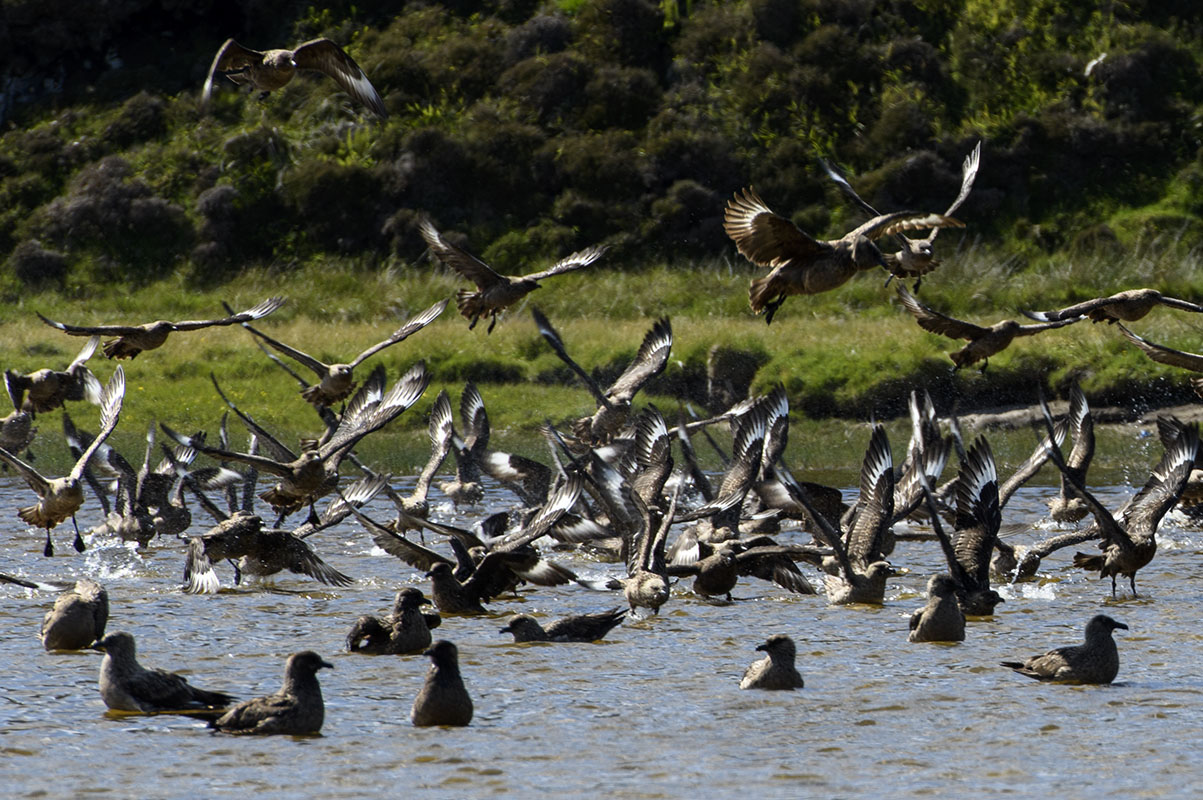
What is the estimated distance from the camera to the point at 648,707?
10.3m

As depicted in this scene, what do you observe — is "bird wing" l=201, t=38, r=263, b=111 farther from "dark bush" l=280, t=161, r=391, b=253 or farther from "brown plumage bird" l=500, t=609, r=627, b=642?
"dark bush" l=280, t=161, r=391, b=253

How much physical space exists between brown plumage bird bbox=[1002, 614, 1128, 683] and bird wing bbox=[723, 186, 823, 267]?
3.24 m

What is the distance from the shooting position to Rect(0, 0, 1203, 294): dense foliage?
4606 cm

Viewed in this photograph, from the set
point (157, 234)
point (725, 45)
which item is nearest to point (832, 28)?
point (725, 45)

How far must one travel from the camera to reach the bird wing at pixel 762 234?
39.2 ft

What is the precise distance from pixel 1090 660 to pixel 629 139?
3816 centimetres

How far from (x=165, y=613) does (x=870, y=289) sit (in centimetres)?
A: 2667

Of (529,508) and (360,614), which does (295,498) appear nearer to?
(360,614)

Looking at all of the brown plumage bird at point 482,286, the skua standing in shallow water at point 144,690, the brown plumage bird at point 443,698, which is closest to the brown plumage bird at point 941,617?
the brown plumage bird at point 443,698

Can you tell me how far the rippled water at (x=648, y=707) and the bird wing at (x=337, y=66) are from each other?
430 centimetres

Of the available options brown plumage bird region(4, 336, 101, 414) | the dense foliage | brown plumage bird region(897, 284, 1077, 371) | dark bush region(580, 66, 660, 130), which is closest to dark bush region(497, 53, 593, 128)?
the dense foliage

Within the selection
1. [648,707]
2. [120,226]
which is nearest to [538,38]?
[120,226]

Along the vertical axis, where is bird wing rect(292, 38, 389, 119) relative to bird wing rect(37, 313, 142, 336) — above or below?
above

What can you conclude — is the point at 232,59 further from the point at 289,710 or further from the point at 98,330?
the point at 289,710
